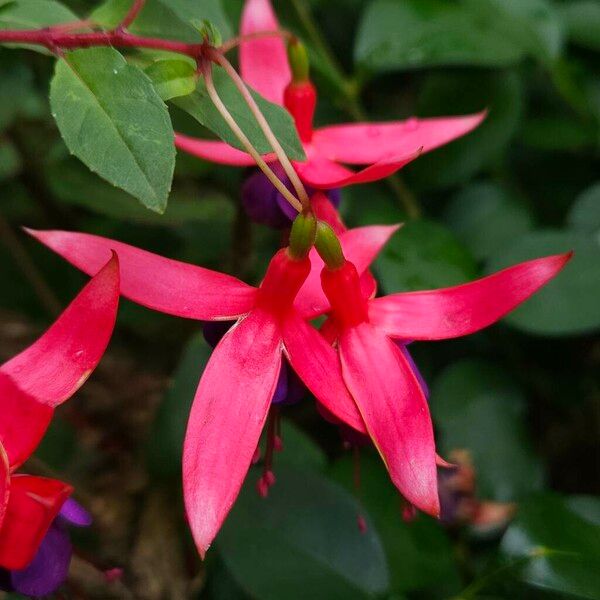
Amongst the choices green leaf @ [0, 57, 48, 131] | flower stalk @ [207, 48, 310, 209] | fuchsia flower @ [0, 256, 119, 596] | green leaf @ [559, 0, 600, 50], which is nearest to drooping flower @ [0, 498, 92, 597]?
fuchsia flower @ [0, 256, 119, 596]

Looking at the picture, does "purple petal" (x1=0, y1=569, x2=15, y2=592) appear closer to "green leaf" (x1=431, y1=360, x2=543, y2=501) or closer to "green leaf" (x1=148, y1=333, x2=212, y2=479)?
"green leaf" (x1=148, y1=333, x2=212, y2=479)

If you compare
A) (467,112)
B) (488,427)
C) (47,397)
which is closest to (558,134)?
(467,112)

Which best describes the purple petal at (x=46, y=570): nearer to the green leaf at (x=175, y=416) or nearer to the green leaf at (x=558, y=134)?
the green leaf at (x=175, y=416)

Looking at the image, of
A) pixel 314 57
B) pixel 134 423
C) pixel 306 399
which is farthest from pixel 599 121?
pixel 134 423

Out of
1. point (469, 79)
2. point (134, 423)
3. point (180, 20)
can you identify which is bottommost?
point (134, 423)

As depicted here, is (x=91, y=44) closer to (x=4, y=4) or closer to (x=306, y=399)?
(x=4, y=4)
